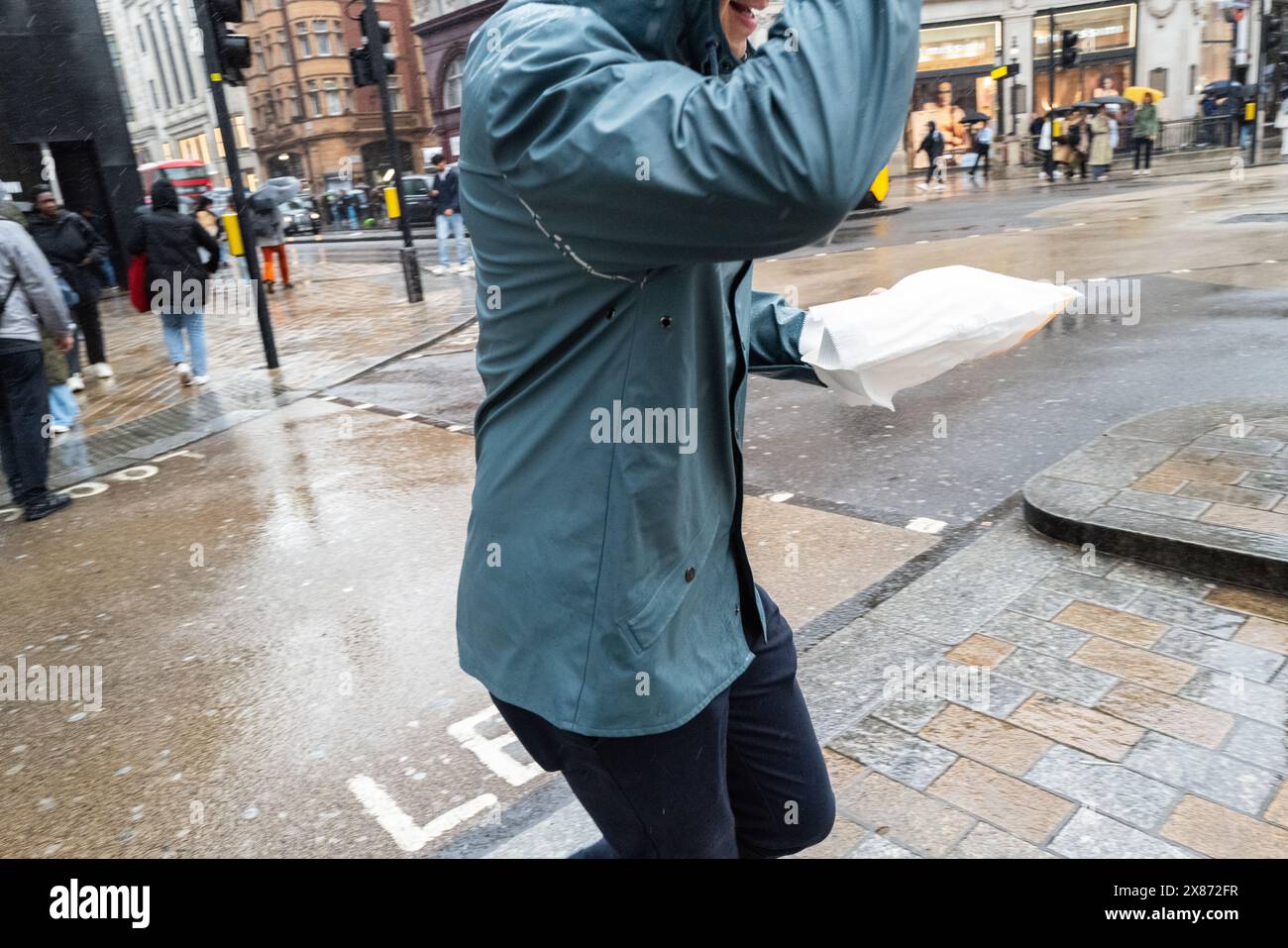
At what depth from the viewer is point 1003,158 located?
36031 millimetres

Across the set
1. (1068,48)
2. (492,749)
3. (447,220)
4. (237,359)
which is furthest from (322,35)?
(492,749)

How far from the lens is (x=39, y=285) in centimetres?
623

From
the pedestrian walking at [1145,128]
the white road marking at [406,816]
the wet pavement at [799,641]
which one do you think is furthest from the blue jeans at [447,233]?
the pedestrian walking at [1145,128]

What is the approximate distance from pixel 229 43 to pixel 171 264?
2353 mm

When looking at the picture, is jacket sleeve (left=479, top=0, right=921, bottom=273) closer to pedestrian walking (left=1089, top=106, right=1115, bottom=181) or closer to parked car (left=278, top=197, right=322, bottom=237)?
pedestrian walking (left=1089, top=106, right=1115, bottom=181)

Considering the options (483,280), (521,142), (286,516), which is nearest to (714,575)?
(483,280)

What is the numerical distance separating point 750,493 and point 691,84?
4191 mm

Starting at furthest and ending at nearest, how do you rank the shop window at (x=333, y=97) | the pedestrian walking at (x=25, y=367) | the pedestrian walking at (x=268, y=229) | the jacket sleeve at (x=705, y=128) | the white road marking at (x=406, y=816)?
the shop window at (x=333, y=97) < the pedestrian walking at (x=268, y=229) < the pedestrian walking at (x=25, y=367) < the white road marking at (x=406, y=816) < the jacket sleeve at (x=705, y=128)

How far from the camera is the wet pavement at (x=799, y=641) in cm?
255

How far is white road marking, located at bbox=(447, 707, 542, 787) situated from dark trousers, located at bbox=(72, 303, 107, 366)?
885cm

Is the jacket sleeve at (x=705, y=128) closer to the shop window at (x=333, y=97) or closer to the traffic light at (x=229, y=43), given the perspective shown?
the traffic light at (x=229, y=43)

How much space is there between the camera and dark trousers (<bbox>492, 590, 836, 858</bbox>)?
1481 mm

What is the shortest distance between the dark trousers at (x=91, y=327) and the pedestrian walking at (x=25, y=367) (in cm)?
416

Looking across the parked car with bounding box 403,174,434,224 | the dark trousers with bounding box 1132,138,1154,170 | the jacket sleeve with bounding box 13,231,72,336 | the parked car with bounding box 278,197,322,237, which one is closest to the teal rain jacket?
the jacket sleeve with bounding box 13,231,72,336
